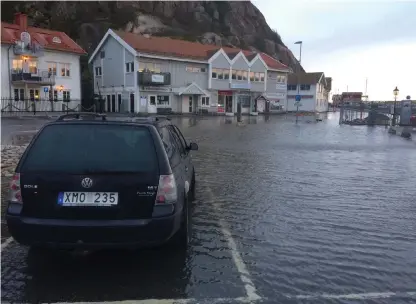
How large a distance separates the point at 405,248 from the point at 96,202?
384 centimetres

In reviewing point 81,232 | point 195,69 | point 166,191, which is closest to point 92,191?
point 81,232

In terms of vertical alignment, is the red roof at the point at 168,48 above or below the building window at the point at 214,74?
above

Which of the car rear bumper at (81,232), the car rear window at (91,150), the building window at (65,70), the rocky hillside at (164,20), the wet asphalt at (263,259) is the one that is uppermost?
the rocky hillside at (164,20)

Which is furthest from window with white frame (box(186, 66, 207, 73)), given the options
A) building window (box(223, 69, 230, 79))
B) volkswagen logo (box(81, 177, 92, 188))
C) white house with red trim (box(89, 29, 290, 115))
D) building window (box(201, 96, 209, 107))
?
volkswagen logo (box(81, 177, 92, 188))

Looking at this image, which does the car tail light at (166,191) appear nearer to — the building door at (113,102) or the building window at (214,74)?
the building door at (113,102)

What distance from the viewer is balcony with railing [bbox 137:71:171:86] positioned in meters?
44.7

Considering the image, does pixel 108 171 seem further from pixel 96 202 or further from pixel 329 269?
pixel 329 269

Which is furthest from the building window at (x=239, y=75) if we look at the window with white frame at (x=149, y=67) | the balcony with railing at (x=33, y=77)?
the balcony with railing at (x=33, y=77)

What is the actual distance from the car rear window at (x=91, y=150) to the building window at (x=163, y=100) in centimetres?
4383

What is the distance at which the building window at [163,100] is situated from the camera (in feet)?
156

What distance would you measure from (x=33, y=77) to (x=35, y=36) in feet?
19.2

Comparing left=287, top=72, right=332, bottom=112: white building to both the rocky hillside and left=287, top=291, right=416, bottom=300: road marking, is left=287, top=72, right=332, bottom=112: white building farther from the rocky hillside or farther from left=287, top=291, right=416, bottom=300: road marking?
left=287, top=291, right=416, bottom=300: road marking

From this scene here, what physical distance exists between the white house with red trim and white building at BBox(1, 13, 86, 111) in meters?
4.20

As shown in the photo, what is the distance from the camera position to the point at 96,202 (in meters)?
3.99
